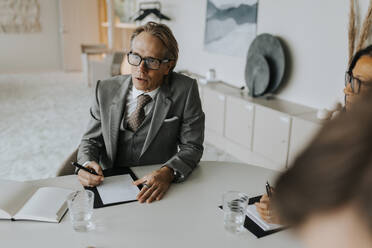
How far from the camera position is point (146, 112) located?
1.80 m

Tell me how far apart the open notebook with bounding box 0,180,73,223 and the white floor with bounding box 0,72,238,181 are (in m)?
1.95

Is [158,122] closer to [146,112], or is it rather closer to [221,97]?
[146,112]

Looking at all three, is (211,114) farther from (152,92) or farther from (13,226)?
(13,226)

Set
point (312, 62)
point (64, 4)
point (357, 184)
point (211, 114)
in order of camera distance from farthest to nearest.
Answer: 1. point (64, 4)
2. point (211, 114)
3. point (312, 62)
4. point (357, 184)

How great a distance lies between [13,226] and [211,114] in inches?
121

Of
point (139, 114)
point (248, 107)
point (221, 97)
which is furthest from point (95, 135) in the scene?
point (221, 97)

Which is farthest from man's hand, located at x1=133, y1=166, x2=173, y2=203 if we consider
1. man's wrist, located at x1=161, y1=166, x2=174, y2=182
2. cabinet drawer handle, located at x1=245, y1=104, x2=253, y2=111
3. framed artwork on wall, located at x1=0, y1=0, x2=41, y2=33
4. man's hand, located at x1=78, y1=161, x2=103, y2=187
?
framed artwork on wall, located at x1=0, y1=0, x2=41, y2=33

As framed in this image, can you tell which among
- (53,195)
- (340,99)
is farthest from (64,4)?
(53,195)

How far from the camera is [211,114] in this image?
161 inches

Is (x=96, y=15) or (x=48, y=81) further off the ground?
(x=96, y=15)

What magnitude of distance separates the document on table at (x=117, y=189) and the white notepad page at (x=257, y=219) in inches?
17.6

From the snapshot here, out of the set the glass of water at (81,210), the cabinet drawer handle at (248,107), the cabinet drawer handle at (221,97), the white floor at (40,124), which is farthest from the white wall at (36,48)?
the glass of water at (81,210)

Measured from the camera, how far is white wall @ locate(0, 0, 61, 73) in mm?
8508

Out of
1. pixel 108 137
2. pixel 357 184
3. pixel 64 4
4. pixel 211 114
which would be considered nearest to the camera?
pixel 357 184
